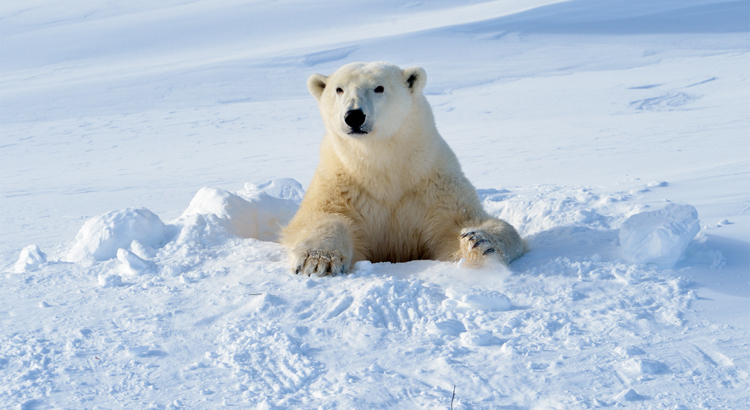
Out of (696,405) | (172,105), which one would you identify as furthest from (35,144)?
(696,405)

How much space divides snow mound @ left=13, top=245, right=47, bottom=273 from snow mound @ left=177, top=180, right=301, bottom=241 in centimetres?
A: 72

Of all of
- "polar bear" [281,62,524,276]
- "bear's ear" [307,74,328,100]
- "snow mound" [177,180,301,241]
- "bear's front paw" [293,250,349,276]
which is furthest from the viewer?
"snow mound" [177,180,301,241]

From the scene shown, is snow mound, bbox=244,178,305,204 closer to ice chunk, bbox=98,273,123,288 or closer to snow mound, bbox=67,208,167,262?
snow mound, bbox=67,208,167,262

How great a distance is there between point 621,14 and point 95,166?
13886mm

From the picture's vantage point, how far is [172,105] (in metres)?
11.2

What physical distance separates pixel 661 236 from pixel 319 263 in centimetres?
141

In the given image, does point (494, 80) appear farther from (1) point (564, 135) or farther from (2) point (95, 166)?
(2) point (95, 166)

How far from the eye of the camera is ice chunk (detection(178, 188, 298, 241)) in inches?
153

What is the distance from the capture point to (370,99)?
317 centimetres

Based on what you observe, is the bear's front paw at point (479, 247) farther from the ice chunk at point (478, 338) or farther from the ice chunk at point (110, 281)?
the ice chunk at point (110, 281)

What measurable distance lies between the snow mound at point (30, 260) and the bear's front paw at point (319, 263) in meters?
1.34

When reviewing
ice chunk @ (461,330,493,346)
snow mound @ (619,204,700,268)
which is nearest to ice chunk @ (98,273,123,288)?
ice chunk @ (461,330,493,346)

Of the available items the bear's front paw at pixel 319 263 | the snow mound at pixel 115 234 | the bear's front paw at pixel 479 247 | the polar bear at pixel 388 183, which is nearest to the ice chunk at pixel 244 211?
the snow mound at pixel 115 234

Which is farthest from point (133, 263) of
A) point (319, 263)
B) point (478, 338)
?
point (478, 338)
